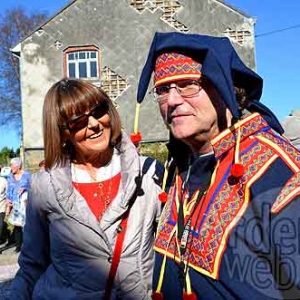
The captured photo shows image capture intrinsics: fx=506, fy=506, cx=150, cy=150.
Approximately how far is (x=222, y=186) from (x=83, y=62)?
18.3 metres

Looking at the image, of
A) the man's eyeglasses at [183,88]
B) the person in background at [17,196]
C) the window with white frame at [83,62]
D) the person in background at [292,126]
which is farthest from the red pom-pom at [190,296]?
the window with white frame at [83,62]

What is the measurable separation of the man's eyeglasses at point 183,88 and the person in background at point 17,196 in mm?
7668

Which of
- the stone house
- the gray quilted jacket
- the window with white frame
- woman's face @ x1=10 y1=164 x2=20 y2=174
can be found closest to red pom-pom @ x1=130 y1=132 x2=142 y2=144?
the gray quilted jacket

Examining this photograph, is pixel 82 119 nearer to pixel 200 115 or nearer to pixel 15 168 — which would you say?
pixel 200 115

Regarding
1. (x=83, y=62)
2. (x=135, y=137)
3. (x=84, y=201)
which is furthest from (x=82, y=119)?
(x=83, y=62)

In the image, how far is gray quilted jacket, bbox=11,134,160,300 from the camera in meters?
2.39

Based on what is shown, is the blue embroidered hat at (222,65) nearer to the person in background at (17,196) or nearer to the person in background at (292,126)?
the person in background at (292,126)

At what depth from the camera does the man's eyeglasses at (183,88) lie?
6.53ft

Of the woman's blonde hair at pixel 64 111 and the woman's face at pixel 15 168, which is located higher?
the woman's blonde hair at pixel 64 111

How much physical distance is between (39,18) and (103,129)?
37013mm

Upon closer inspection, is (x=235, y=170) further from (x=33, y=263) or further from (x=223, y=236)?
(x=33, y=263)

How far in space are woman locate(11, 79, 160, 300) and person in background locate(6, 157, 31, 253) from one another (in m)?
6.94

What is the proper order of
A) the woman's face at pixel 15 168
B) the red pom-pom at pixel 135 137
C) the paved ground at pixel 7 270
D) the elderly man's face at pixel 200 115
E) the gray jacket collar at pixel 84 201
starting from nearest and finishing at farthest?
the elderly man's face at pixel 200 115
the gray jacket collar at pixel 84 201
the red pom-pom at pixel 135 137
the paved ground at pixel 7 270
the woman's face at pixel 15 168

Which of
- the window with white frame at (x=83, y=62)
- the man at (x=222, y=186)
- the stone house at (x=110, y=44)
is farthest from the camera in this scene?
the window with white frame at (x=83, y=62)
